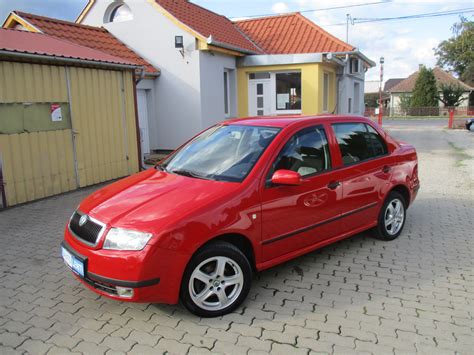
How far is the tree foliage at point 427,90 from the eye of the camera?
46.8m

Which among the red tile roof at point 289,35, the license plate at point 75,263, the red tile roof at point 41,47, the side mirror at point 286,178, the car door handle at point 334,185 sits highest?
the red tile roof at point 289,35

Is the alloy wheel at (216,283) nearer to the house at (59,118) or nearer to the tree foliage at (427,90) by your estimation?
the house at (59,118)

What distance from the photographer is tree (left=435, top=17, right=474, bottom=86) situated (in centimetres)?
6153

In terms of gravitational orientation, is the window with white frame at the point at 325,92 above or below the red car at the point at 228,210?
above

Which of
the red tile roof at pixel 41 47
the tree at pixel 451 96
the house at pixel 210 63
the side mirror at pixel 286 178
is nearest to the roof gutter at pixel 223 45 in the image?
the house at pixel 210 63

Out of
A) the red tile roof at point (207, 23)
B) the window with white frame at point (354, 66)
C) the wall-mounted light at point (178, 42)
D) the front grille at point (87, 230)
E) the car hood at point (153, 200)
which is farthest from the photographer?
the window with white frame at point (354, 66)

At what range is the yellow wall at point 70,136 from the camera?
7184 millimetres

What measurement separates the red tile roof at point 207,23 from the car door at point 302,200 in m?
9.47

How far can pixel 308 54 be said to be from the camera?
14242 millimetres

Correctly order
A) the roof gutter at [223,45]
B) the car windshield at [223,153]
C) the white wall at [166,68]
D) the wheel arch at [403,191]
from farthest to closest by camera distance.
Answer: the white wall at [166,68], the roof gutter at [223,45], the wheel arch at [403,191], the car windshield at [223,153]

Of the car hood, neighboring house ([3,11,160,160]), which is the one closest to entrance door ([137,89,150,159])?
neighboring house ([3,11,160,160])

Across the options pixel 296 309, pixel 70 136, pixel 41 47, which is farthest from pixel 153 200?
pixel 41 47

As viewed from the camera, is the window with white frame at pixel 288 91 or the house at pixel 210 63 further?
the window with white frame at pixel 288 91

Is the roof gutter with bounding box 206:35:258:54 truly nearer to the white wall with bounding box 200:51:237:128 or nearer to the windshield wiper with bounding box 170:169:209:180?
the white wall with bounding box 200:51:237:128
